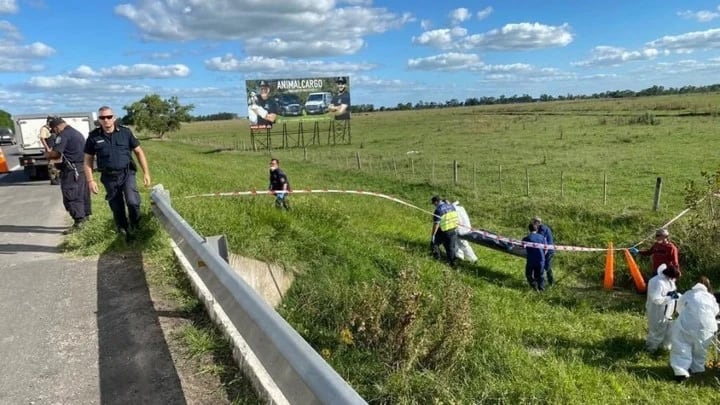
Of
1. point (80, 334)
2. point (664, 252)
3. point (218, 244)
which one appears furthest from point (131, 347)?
point (664, 252)

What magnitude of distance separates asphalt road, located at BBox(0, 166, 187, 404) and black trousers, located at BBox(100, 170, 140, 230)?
670 millimetres

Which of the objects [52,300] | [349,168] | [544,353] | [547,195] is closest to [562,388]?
[544,353]

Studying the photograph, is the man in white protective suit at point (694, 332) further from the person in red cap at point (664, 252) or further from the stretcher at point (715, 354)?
the person in red cap at point (664, 252)

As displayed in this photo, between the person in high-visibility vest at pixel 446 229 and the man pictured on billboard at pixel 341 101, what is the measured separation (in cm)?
3688

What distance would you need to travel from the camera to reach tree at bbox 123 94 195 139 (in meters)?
68.4

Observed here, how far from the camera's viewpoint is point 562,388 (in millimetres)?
4879

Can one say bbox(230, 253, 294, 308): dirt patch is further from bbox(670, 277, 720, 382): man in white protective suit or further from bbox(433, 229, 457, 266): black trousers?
bbox(433, 229, 457, 266): black trousers

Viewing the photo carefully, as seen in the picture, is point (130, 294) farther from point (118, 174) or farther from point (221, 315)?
point (118, 174)

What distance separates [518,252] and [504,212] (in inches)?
196

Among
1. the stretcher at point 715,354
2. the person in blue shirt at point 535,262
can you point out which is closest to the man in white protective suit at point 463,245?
the person in blue shirt at point 535,262

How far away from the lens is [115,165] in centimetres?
638

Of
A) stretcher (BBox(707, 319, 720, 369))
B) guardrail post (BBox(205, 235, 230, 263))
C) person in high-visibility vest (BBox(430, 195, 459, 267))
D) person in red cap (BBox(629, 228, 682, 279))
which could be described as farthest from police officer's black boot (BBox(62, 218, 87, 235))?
person in red cap (BBox(629, 228, 682, 279))

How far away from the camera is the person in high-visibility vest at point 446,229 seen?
11.6 meters

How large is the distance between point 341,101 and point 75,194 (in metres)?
42.1
